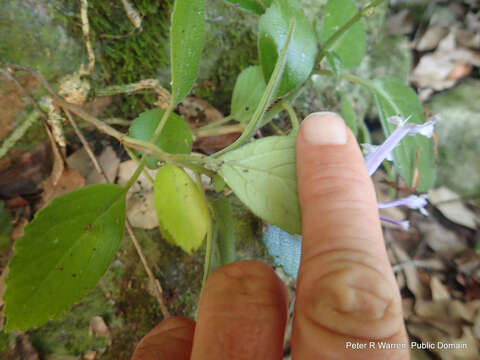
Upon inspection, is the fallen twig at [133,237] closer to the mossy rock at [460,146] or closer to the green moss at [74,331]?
the green moss at [74,331]

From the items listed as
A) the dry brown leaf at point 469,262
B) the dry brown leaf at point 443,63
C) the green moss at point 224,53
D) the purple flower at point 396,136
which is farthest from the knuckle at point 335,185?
the dry brown leaf at point 443,63

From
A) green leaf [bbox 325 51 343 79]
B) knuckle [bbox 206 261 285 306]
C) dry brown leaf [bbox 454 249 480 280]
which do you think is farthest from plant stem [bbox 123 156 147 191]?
dry brown leaf [bbox 454 249 480 280]

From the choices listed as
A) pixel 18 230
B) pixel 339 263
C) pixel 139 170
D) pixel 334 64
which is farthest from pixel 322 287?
pixel 18 230

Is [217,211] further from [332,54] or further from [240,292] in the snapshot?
[332,54]

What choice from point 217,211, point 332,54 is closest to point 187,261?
point 217,211

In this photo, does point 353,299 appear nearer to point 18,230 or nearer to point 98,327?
point 98,327
